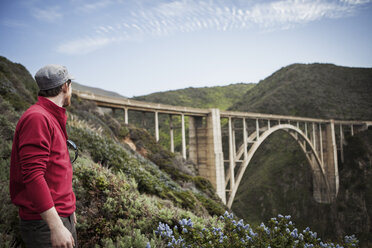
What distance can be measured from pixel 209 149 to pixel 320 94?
47.0 m

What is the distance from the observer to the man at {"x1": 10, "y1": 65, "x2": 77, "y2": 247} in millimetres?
1557

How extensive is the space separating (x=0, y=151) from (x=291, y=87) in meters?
62.7

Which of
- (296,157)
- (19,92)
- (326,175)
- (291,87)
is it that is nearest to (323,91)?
(291,87)

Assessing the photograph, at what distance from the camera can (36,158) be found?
62.4 inches

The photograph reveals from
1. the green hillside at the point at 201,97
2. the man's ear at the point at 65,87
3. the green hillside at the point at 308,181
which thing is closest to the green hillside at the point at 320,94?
the green hillside at the point at 308,181

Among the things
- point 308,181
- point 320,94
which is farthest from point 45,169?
point 320,94

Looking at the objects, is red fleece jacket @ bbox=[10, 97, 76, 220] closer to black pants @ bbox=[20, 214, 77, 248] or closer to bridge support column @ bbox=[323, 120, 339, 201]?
black pants @ bbox=[20, 214, 77, 248]

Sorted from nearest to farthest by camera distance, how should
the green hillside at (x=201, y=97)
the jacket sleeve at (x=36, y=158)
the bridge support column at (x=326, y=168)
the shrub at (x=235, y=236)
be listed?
the jacket sleeve at (x=36, y=158) → the shrub at (x=235, y=236) → the bridge support column at (x=326, y=168) → the green hillside at (x=201, y=97)

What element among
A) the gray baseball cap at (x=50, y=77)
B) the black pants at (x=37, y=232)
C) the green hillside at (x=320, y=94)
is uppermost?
the green hillside at (x=320, y=94)

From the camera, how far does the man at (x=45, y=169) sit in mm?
1557

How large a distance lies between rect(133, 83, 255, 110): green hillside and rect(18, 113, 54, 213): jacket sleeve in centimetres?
6663

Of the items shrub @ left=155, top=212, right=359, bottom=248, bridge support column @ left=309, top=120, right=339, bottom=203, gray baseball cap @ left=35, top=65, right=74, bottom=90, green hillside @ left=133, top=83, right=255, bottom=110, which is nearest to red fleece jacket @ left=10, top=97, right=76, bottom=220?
gray baseball cap @ left=35, top=65, right=74, bottom=90

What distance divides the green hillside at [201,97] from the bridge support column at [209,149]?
52480 mm

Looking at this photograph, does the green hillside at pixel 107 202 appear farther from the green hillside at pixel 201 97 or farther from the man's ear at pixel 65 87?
the green hillside at pixel 201 97
